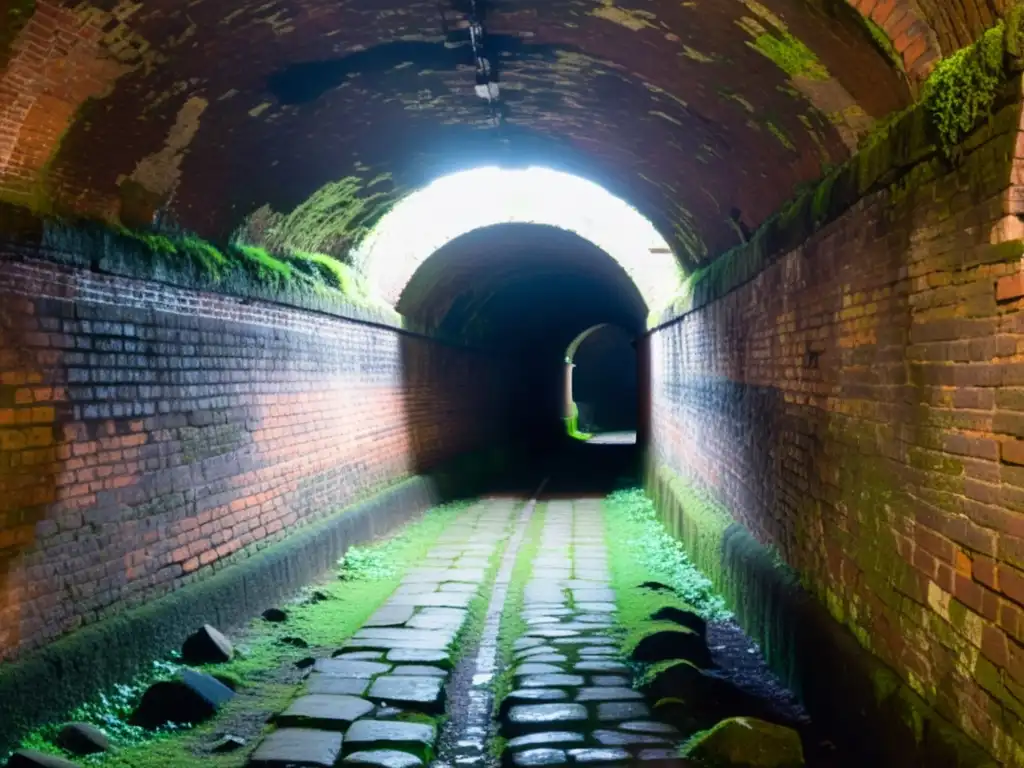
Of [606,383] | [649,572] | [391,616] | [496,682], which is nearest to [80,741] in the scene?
[496,682]

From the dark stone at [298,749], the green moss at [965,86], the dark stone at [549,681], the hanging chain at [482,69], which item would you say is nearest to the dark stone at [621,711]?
the dark stone at [549,681]

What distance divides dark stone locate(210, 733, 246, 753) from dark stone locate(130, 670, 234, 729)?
1.24 ft

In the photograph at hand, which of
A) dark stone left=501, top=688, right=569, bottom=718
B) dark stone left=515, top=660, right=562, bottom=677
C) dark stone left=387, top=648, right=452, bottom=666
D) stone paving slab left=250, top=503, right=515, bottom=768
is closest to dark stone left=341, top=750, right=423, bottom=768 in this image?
stone paving slab left=250, top=503, right=515, bottom=768

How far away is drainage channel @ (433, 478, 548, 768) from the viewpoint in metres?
4.67

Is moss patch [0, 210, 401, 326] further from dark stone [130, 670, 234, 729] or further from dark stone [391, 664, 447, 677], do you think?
dark stone [391, 664, 447, 677]

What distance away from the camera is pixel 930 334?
143 inches

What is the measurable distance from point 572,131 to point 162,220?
3836 millimetres

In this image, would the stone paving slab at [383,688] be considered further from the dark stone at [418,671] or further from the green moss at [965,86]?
the green moss at [965,86]

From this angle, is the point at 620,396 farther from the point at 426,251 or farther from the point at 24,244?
the point at 24,244

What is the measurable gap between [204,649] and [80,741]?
148 cm

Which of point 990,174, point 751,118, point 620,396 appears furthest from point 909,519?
point 620,396

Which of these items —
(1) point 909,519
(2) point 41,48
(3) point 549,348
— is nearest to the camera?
(1) point 909,519

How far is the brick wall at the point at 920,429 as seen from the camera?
300cm

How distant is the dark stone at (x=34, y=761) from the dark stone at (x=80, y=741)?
0.38 m
